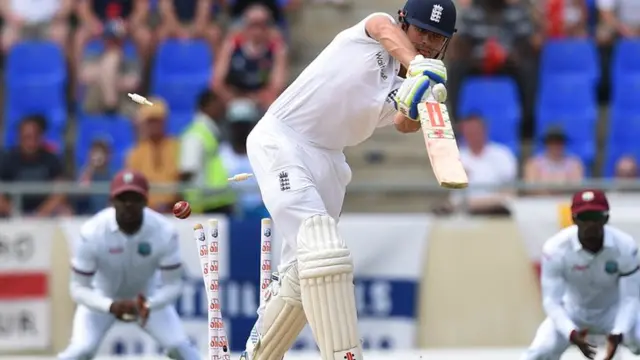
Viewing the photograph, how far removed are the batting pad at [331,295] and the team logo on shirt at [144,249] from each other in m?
2.75

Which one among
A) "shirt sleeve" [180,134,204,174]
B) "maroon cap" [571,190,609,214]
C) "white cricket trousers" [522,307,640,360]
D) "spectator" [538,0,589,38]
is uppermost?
"spectator" [538,0,589,38]

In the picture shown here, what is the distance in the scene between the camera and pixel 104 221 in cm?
897

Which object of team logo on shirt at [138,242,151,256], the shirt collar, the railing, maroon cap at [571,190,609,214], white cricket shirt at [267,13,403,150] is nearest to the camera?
white cricket shirt at [267,13,403,150]

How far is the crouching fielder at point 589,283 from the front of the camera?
824 cm

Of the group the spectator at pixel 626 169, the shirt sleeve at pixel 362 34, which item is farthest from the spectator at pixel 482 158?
the shirt sleeve at pixel 362 34

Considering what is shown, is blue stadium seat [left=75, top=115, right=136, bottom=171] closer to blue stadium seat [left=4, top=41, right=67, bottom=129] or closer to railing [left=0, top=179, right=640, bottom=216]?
blue stadium seat [left=4, top=41, right=67, bottom=129]

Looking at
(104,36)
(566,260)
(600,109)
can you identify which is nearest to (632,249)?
(566,260)

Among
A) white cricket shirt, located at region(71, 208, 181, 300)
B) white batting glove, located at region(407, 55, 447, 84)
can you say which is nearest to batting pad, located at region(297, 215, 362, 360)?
white batting glove, located at region(407, 55, 447, 84)

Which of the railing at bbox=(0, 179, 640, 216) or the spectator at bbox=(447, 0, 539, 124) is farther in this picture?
the spectator at bbox=(447, 0, 539, 124)

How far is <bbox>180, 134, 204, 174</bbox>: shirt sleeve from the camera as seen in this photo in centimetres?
1145

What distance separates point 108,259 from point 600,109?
613cm

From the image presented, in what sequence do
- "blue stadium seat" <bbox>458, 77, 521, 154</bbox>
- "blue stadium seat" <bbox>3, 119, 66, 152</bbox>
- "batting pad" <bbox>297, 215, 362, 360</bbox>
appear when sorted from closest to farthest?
1. "batting pad" <bbox>297, 215, 362, 360</bbox>
2. "blue stadium seat" <bbox>3, 119, 66, 152</bbox>
3. "blue stadium seat" <bbox>458, 77, 521, 154</bbox>

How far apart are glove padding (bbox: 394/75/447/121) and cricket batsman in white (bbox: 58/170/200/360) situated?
3015 millimetres

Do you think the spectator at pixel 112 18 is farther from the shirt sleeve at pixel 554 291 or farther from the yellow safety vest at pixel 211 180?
the shirt sleeve at pixel 554 291
